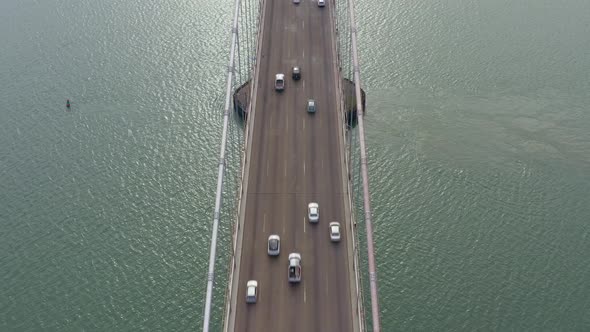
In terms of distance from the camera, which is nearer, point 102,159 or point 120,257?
point 120,257

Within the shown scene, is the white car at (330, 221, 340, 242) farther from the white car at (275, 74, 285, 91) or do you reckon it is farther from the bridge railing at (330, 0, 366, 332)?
the white car at (275, 74, 285, 91)

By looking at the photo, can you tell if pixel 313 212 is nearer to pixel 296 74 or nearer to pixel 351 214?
pixel 351 214

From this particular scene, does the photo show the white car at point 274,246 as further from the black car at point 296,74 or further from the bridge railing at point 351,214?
the black car at point 296,74

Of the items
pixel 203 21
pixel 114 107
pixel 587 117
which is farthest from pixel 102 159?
pixel 587 117

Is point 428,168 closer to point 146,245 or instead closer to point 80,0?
point 146,245

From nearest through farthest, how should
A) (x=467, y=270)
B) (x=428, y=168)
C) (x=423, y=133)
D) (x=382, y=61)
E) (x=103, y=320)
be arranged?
(x=103, y=320) → (x=467, y=270) → (x=428, y=168) → (x=423, y=133) → (x=382, y=61)

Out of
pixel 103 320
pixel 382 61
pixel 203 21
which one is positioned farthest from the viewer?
pixel 203 21

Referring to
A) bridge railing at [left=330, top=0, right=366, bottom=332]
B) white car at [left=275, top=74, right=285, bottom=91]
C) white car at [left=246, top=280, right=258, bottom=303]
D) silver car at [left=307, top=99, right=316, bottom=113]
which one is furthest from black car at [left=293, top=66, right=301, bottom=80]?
white car at [left=246, top=280, right=258, bottom=303]

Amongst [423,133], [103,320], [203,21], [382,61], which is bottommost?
[103,320]

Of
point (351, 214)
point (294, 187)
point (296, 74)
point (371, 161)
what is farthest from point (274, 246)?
point (296, 74)
